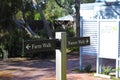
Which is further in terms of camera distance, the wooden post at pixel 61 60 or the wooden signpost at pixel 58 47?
the wooden post at pixel 61 60

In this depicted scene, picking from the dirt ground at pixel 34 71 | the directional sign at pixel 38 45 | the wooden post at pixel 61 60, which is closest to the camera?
the directional sign at pixel 38 45

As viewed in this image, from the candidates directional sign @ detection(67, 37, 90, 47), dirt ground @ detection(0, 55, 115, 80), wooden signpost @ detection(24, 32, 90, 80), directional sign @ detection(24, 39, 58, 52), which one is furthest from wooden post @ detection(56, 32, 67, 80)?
dirt ground @ detection(0, 55, 115, 80)

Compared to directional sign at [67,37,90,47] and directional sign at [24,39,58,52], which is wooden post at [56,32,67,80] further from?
directional sign at [67,37,90,47]

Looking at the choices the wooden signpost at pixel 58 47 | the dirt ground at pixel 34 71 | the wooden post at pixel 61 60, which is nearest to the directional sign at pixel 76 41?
the wooden signpost at pixel 58 47

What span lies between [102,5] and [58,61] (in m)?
18.9

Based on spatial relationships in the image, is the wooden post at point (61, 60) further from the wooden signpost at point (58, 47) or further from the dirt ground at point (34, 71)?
the dirt ground at point (34, 71)

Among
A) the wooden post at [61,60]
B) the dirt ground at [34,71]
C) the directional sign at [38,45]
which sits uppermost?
the directional sign at [38,45]

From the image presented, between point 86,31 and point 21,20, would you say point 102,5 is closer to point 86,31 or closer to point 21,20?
point 21,20

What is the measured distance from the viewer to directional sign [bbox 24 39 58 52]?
521cm

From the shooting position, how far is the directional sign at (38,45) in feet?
17.1

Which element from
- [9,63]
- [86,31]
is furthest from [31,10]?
[86,31]

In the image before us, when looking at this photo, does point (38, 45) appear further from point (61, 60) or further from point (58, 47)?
point (61, 60)

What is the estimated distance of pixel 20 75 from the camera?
41.5 ft

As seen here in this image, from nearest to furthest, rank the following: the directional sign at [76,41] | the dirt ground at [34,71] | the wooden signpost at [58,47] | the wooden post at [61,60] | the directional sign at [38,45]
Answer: the directional sign at [38,45] < the wooden signpost at [58,47] < the wooden post at [61,60] < the directional sign at [76,41] < the dirt ground at [34,71]
